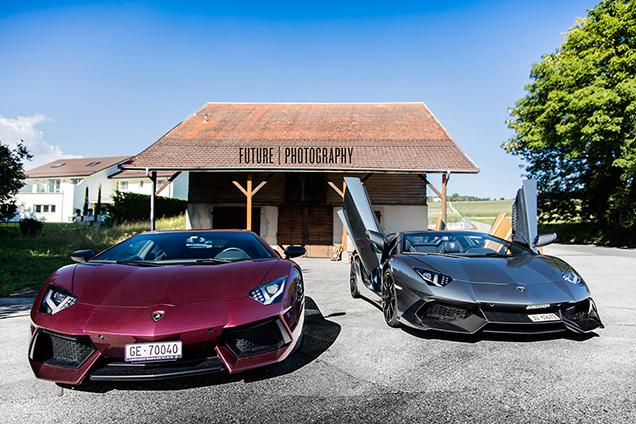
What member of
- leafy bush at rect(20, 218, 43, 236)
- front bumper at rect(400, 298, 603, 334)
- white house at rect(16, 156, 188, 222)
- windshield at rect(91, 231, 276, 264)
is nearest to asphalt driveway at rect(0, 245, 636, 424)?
front bumper at rect(400, 298, 603, 334)

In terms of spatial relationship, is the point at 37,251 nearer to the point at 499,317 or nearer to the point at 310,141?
the point at 310,141

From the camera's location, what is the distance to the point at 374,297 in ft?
15.9

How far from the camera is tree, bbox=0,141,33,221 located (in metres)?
14.6

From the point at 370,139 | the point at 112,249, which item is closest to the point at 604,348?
the point at 112,249

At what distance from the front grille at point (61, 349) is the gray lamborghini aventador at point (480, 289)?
Result: 8.35 ft

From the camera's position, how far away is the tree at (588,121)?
17.0m

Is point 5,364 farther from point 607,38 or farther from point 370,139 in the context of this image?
point 607,38

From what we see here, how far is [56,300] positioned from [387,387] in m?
2.28

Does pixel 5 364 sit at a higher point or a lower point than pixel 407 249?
lower

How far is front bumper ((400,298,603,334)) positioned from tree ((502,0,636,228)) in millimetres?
17388

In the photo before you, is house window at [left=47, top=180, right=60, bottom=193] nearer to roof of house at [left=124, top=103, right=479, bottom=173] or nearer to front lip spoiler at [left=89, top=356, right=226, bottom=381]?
roof of house at [left=124, top=103, right=479, bottom=173]

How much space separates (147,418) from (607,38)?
82.3 feet

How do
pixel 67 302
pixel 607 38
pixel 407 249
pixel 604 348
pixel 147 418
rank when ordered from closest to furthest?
pixel 147 418 → pixel 67 302 → pixel 604 348 → pixel 407 249 → pixel 607 38

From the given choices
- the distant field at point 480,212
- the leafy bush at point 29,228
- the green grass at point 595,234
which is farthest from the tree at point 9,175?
the distant field at point 480,212
